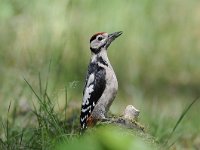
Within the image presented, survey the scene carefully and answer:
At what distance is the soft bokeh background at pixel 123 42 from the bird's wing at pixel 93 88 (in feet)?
7.59

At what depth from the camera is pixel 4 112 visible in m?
4.63

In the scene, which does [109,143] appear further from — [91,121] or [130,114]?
[91,121]

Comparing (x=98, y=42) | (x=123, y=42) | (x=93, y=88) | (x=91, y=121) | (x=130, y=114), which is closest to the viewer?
(x=130, y=114)

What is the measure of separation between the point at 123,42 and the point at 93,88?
307 centimetres

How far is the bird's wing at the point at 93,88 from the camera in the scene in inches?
→ 124

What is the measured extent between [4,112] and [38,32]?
1648 mm

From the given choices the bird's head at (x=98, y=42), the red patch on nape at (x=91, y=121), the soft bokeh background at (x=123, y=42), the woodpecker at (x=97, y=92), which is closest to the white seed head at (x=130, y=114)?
the woodpecker at (x=97, y=92)

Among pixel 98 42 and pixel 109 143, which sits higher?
pixel 109 143

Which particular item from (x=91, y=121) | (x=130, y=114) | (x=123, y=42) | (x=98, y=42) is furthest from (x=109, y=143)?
(x=123, y=42)

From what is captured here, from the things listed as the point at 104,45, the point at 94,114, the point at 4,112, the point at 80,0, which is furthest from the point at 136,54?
the point at 94,114

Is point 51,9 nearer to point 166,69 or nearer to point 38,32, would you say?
point 38,32

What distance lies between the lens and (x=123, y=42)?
6.27 metres

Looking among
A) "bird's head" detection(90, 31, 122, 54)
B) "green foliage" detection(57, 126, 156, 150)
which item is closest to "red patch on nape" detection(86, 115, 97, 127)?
"bird's head" detection(90, 31, 122, 54)

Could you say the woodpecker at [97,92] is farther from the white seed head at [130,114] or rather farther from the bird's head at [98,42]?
the white seed head at [130,114]
